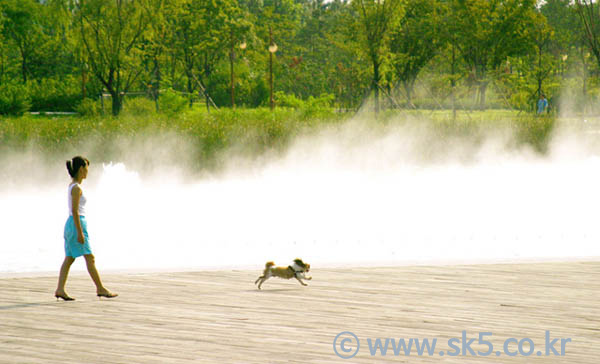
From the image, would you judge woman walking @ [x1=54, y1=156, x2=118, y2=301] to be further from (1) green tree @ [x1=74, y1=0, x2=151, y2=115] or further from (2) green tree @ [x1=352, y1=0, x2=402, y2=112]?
(2) green tree @ [x1=352, y1=0, x2=402, y2=112]

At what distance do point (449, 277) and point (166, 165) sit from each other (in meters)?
14.9

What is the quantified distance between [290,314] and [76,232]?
7.22 feet

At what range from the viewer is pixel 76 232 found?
23.5 feet

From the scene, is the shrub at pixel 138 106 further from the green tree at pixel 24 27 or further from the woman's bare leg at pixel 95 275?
the woman's bare leg at pixel 95 275

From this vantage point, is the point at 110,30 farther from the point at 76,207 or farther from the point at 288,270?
the point at 288,270

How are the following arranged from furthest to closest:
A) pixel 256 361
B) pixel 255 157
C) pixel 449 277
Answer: pixel 255 157 < pixel 449 277 < pixel 256 361

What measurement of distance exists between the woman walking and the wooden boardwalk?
0.46 ft

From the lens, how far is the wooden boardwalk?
541 cm

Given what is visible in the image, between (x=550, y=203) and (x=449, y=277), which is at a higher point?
(x=449, y=277)

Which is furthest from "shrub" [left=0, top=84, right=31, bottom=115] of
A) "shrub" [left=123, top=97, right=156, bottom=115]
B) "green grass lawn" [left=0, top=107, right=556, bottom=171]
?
"green grass lawn" [left=0, top=107, right=556, bottom=171]

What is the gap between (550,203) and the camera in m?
21.0

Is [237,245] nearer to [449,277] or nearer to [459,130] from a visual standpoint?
[449,277]

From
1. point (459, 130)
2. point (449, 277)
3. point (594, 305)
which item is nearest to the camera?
point (594, 305)

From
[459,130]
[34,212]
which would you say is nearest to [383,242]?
[34,212]
